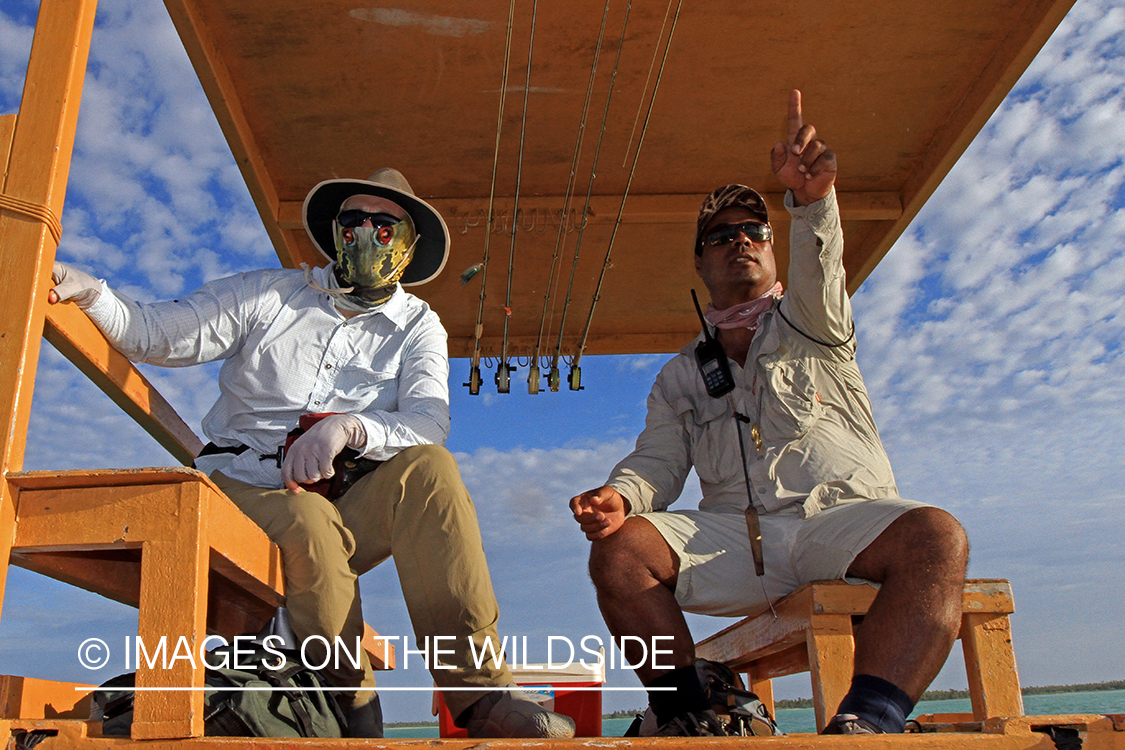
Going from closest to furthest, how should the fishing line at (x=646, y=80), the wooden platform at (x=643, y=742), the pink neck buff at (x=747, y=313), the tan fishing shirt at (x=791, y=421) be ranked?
the wooden platform at (x=643, y=742) → the tan fishing shirt at (x=791, y=421) → the pink neck buff at (x=747, y=313) → the fishing line at (x=646, y=80)

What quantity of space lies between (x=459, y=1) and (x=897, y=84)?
2027 millimetres

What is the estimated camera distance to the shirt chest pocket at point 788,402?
3.02m

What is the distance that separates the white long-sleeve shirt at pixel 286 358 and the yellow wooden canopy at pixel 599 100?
1.21 metres

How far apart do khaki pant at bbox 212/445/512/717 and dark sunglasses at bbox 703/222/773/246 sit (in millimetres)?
1427

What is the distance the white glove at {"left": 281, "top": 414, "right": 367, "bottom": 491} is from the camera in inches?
104

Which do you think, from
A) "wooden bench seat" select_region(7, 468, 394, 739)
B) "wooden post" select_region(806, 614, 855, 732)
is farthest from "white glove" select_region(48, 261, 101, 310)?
"wooden post" select_region(806, 614, 855, 732)

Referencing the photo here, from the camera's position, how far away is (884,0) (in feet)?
12.7

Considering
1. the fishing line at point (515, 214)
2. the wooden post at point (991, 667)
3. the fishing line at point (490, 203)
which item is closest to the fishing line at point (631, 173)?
the fishing line at point (515, 214)

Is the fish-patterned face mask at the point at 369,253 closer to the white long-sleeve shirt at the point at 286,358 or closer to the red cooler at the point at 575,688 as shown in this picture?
the white long-sleeve shirt at the point at 286,358

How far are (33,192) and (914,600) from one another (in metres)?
2.36

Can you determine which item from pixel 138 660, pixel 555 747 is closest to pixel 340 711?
pixel 138 660

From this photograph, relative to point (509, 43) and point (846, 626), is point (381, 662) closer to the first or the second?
point (846, 626)

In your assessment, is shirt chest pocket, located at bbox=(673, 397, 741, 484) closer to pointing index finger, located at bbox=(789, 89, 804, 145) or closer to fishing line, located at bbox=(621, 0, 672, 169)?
pointing index finger, located at bbox=(789, 89, 804, 145)

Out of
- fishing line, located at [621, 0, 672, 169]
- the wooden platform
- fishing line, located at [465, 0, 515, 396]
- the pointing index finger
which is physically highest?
fishing line, located at [621, 0, 672, 169]
